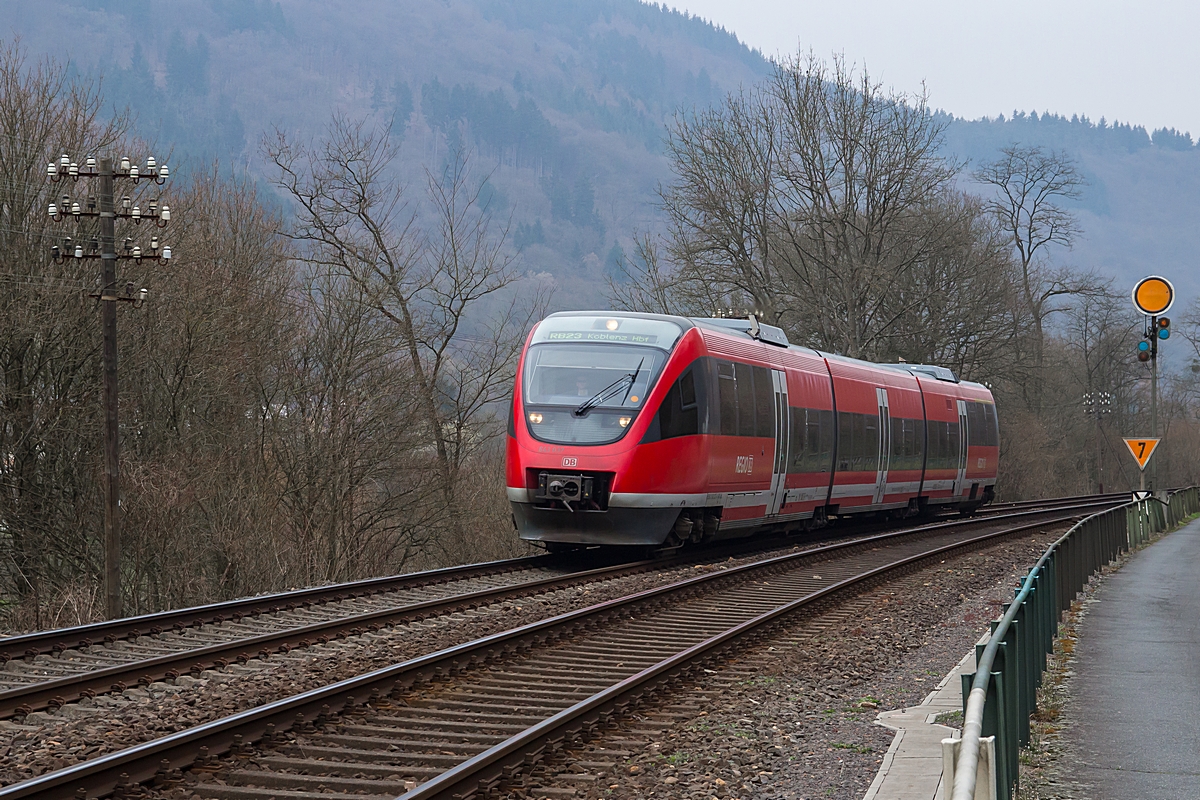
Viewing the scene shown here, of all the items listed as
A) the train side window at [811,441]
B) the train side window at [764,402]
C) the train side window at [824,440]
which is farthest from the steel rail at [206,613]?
the train side window at [824,440]

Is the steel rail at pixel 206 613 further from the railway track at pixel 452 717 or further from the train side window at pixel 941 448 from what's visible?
the train side window at pixel 941 448

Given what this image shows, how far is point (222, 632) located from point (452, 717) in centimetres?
429

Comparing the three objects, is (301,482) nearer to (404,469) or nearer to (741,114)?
(404,469)

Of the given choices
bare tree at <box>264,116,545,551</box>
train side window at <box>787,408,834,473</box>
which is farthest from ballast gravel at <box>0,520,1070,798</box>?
bare tree at <box>264,116,545,551</box>

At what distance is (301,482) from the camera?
1158 inches

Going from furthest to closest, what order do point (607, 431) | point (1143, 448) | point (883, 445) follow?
point (1143, 448) → point (883, 445) → point (607, 431)

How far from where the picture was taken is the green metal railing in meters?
4.23

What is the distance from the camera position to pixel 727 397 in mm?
19312

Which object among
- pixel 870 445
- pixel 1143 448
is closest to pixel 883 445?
pixel 870 445

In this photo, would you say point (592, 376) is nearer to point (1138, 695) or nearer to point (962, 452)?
point (1138, 695)

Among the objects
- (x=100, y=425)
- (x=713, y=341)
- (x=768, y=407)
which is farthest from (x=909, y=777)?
(x=100, y=425)

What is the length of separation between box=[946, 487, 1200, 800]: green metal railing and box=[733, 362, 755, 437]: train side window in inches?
202

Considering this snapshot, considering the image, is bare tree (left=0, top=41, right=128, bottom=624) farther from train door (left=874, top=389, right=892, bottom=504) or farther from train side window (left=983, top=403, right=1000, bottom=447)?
train side window (left=983, top=403, right=1000, bottom=447)

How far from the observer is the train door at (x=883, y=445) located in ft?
90.8
